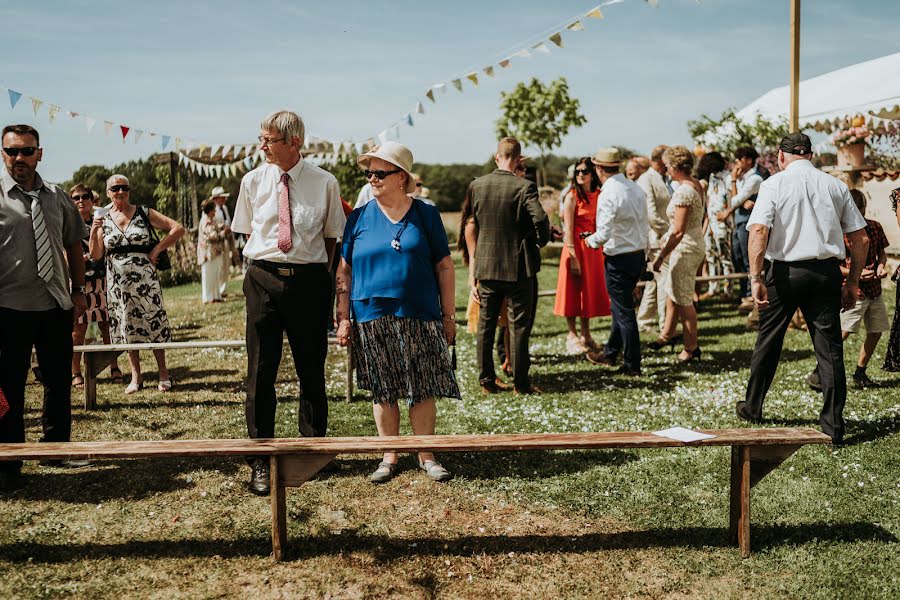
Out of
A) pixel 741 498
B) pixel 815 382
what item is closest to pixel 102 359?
pixel 741 498

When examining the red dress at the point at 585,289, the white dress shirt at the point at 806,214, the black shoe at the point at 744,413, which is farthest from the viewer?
the red dress at the point at 585,289

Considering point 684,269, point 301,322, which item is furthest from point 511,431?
point 684,269

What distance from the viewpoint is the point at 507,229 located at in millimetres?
6828

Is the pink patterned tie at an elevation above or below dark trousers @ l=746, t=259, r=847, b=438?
above

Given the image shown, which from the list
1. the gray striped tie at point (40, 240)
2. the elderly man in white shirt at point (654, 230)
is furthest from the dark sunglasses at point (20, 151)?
the elderly man in white shirt at point (654, 230)

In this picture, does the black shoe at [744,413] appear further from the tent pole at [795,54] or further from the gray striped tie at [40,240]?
the gray striped tie at [40,240]

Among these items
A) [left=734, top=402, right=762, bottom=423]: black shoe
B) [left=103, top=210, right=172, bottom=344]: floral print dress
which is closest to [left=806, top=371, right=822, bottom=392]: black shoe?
[left=734, top=402, right=762, bottom=423]: black shoe

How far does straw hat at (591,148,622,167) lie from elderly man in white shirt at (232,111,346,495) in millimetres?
3656

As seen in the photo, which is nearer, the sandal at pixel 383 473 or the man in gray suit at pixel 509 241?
the sandal at pixel 383 473

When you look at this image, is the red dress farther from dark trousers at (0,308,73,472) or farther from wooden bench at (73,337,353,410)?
dark trousers at (0,308,73,472)

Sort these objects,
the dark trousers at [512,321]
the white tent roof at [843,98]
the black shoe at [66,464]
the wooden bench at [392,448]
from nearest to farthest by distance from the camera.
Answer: the wooden bench at [392,448] → the black shoe at [66,464] → the dark trousers at [512,321] → the white tent roof at [843,98]

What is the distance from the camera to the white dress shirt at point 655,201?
9.62 meters

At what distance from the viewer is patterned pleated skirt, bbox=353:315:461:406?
4805 millimetres

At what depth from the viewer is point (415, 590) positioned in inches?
142
